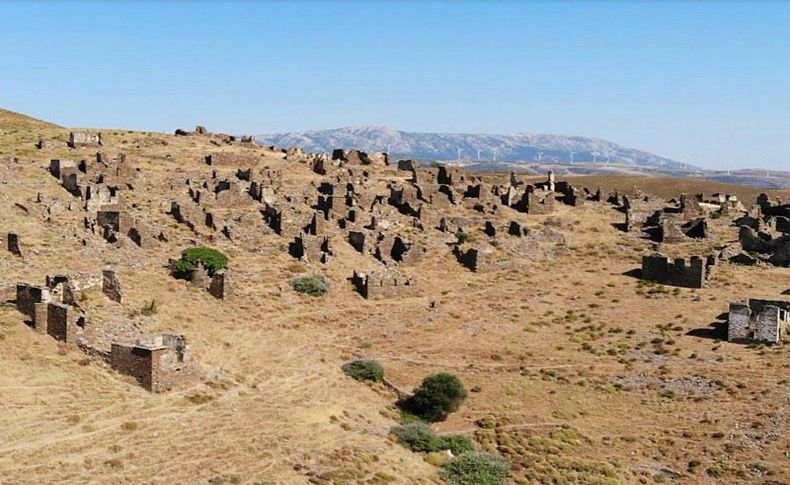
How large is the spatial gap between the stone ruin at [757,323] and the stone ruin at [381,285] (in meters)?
15.2

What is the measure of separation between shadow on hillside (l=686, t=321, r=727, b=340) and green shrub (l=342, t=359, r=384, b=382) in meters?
14.9

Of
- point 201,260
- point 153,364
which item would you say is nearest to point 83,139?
point 201,260

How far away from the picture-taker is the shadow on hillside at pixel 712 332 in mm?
38938

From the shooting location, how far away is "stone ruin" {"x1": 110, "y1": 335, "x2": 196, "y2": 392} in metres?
26.8

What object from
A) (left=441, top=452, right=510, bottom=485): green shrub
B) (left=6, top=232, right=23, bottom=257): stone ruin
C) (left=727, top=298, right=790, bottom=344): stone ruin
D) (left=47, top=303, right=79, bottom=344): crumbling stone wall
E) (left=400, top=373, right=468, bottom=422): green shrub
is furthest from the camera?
(left=727, top=298, right=790, bottom=344): stone ruin

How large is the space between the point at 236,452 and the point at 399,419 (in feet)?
25.7

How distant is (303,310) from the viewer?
40.1 meters

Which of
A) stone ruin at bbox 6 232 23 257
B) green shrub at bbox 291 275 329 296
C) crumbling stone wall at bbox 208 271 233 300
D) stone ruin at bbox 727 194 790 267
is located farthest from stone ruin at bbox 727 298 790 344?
stone ruin at bbox 6 232 23 257

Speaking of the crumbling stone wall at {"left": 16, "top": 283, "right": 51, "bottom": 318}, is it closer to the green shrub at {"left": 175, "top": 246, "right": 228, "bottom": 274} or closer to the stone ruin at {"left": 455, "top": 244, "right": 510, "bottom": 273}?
the green shrub at {"left": 175, "top": 246, "right": 228, "bottom": 274}

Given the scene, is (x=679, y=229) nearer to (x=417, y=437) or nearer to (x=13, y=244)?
(x=417, y=437)

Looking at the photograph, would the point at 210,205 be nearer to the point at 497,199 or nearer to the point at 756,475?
the point at 497,199

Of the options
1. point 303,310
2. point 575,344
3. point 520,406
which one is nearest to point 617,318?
point 575,344

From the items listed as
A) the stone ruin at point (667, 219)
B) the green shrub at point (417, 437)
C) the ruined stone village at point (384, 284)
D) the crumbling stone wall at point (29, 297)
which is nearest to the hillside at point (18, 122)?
the ruined stone village at point (384, 284)

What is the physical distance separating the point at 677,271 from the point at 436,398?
2216cm
